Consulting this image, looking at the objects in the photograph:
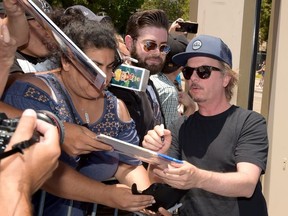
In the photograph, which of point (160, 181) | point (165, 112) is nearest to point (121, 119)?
point (160, 181)

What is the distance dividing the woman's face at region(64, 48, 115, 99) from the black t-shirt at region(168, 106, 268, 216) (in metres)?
0.59

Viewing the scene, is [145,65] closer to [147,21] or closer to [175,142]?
[147,21]

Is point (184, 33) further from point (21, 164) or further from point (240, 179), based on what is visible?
point (21, 164)

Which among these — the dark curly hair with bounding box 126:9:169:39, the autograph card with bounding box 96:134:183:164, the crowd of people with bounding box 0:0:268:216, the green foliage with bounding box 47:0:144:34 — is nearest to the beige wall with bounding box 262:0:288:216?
the dark curly hair with bounding box 126:9:169:39

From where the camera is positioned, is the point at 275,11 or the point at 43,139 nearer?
the point at 43,139

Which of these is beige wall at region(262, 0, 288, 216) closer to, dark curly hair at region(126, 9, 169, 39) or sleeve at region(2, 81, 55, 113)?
dark curly hair at region(126, 9, 169, 39)

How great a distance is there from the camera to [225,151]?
2.56 metres

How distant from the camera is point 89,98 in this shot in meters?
2.44

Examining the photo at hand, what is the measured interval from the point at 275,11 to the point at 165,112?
1.43m

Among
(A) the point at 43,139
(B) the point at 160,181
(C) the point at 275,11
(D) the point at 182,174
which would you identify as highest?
(C) the point at 275,11

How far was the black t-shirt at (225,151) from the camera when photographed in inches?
99.7

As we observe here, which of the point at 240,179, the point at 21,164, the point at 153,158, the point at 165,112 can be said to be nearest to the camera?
the point at 21,164

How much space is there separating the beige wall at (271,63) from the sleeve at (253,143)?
195 cm

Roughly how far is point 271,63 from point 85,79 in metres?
2.64
